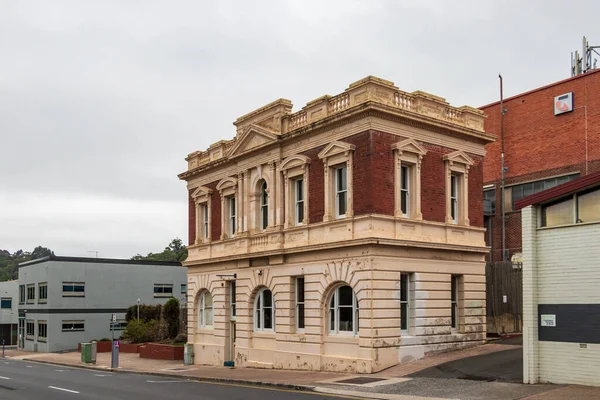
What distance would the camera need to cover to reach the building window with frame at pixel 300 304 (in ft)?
92.3

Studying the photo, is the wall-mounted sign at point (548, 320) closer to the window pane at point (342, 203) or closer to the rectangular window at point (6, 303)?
the window pane at point (342, 203)

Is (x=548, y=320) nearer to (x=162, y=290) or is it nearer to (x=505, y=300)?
(x=505, y=300)

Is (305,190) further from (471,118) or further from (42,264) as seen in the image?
(42,264)

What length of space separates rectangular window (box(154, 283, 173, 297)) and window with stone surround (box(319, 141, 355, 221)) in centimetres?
3913

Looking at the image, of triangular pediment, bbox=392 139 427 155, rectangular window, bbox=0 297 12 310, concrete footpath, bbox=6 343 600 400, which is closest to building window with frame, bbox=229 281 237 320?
concrete footpath, bbox=6 343 600 400

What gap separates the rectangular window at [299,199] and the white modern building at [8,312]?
5914 cm

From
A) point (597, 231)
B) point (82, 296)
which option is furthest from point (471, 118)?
point (82, 296)

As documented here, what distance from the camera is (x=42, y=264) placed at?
6038cm

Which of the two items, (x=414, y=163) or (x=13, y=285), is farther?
(x=13, y=285)

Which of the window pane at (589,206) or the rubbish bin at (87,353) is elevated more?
the window pane at (589,206)

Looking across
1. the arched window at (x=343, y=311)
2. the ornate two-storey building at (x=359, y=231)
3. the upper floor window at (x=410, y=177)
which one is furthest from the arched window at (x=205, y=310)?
the upper floor window at (x=410, y=177)

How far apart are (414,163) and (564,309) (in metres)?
8.74

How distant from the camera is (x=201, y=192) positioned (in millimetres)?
36000

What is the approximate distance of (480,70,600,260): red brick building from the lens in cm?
4247
